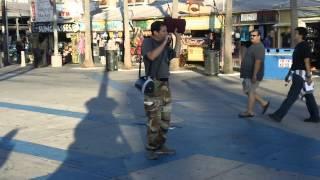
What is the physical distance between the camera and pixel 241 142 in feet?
27.6

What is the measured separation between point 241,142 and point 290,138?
858 mm

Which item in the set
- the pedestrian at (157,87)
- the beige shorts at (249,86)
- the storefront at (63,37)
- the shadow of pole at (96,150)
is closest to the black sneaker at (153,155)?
the pedestrian at (157,87)

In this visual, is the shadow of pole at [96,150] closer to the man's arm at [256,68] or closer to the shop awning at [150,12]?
the man's arm at [256,68]

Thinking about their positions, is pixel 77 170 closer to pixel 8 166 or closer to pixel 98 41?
pixel 8 166

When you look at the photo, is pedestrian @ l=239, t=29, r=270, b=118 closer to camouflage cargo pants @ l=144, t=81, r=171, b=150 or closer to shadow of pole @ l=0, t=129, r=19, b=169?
camouflage cargo pants @ l=144, t=81, r=171, b=150

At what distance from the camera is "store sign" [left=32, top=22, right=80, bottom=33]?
113ft

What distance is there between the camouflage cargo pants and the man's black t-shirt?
141 inches

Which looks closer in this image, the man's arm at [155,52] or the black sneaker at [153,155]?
the man's arm at [155,52]

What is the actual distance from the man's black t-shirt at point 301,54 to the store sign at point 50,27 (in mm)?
25347

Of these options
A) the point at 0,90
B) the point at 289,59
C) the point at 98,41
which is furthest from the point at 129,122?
the point at 98,41

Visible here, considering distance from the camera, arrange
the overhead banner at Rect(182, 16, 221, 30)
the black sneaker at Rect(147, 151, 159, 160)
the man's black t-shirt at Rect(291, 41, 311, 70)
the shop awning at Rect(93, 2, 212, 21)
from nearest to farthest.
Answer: the black sneaker at Rect(147, 151, 159, 160), the man's black t-shirt at Rect(291, 41, 311, 70), the overhead banner at Rect(182, 16, 221, 30), the shop awning at Rect(93, 2, 212, 21)

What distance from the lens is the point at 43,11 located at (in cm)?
3484

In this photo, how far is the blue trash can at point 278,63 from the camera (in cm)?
1953

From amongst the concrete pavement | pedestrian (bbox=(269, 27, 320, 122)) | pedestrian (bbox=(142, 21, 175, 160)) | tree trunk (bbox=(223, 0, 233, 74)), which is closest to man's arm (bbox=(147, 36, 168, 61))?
pedestrian (bbox=(142, 21, 175, 160))
